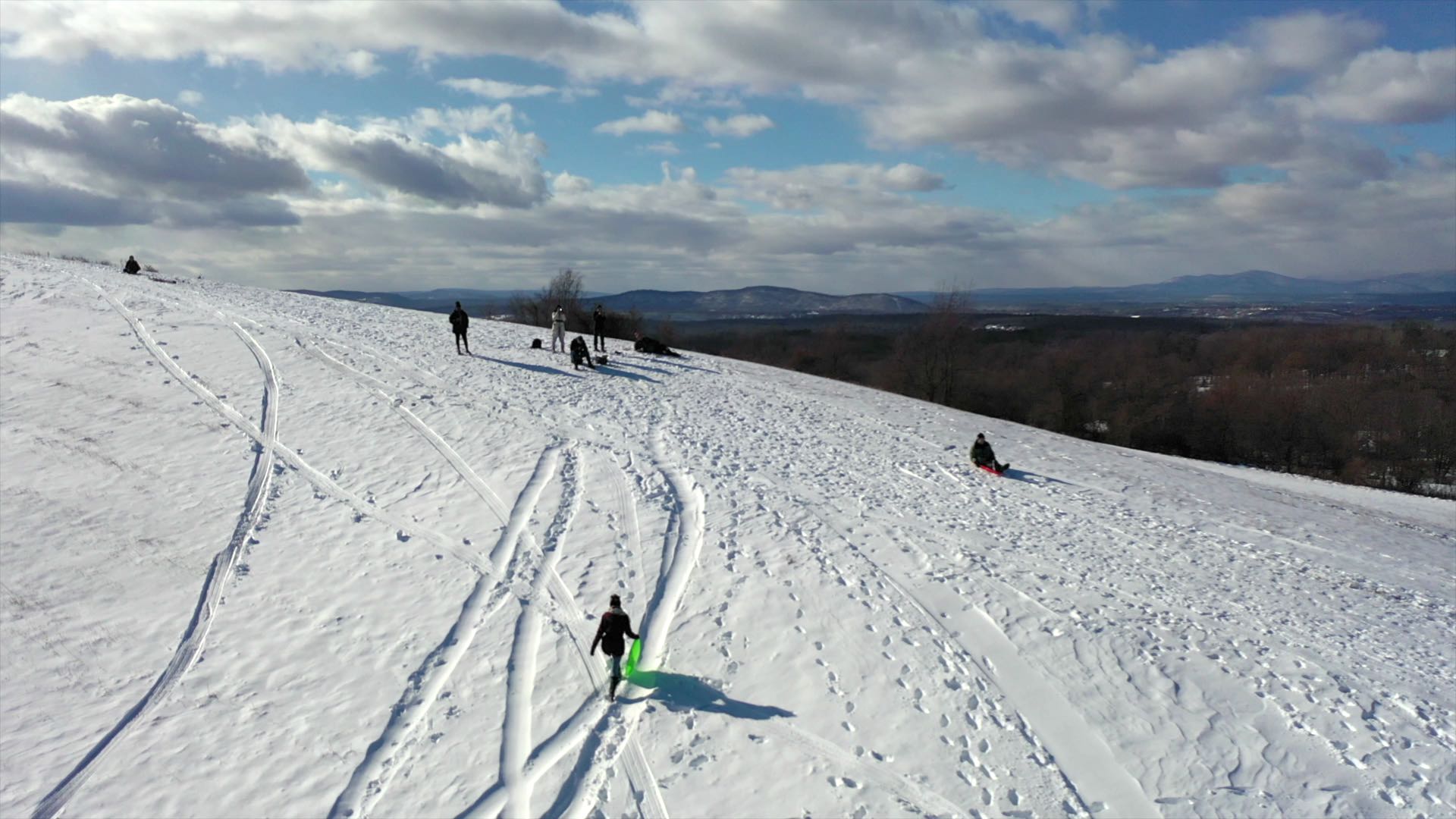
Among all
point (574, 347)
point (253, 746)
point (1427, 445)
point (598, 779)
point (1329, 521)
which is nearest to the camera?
point (598, 779)

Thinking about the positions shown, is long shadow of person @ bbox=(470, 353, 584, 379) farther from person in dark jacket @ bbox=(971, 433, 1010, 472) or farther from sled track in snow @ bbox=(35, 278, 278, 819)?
person in dark jacket @ bbox=(971, 433, 1010, 472)

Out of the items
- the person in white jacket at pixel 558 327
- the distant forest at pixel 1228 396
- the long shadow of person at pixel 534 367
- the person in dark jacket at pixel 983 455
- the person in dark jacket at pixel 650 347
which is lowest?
the distant forest at pixel 1228 396

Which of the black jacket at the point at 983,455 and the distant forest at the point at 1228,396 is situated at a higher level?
the black jacket at the point at 983,455

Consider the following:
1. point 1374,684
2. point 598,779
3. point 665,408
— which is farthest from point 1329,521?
point 598,779

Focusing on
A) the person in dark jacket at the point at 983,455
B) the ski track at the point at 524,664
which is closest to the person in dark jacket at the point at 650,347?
the ski track at the point at 524,664

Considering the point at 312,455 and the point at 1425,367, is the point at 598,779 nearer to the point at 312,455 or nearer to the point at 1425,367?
the point at 312,455

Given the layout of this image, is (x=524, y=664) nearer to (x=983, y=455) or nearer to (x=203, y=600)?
(x=203, y=600)

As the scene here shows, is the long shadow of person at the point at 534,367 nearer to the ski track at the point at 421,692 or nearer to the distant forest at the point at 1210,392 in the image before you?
the ski track at the point at 421,692
